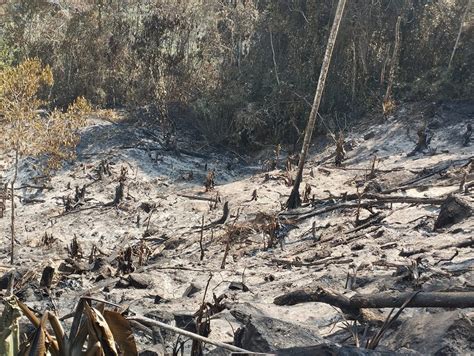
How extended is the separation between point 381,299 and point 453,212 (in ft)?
11.9

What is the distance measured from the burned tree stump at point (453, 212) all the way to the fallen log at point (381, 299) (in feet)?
9.62

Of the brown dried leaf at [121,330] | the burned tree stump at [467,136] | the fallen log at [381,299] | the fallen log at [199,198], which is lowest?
the fallen log at [199,198]

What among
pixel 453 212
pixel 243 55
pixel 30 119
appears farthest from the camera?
pixel 243 55

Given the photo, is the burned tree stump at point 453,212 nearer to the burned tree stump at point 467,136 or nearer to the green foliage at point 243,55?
the burned tree stump at point 467,136

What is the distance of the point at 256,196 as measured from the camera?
10.9 meters

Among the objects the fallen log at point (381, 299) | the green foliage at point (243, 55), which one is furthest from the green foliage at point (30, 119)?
the fallen log at point (381, 299)

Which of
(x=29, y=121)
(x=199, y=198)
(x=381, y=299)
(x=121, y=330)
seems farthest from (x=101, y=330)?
(x=199, y=198)

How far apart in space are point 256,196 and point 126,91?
30.3ft

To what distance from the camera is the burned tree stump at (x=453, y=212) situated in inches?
261

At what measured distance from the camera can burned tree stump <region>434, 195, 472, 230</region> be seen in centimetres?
662

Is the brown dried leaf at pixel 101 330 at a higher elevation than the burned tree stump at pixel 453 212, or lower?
higher

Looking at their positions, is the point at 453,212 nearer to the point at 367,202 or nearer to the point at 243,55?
the point at 367,202

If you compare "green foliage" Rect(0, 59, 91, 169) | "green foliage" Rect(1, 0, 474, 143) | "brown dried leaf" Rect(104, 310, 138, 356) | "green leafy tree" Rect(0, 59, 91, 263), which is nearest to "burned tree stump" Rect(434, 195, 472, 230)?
"brown dried leaf" Rect(104, 310, 138, 356)

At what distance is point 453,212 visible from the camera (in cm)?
673
